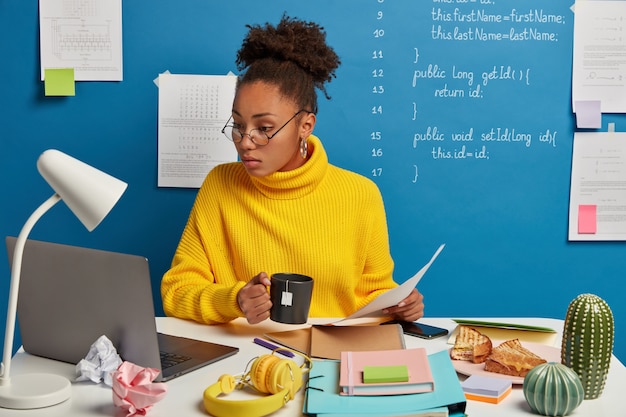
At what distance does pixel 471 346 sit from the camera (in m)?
1.54

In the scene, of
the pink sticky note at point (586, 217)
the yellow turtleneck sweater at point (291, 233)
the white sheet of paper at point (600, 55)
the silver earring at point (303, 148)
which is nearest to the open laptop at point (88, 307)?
the yellow turtleneck sweater at point (291, 233)

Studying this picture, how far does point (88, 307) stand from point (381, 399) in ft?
1.81

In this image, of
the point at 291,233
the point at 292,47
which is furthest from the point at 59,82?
the point at 291,233

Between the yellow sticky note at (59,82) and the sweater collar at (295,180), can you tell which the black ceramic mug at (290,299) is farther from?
the yellow sticky note at (59,82)

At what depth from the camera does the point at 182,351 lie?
1.56 meters

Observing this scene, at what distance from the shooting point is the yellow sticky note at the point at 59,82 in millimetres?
2732

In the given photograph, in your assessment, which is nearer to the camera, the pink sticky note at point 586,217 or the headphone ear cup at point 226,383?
the headphone ear cup at point 226,383

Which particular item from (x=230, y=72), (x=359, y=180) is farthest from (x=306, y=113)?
(x=230, y=72)

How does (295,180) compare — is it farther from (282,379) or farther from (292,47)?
(282,379)

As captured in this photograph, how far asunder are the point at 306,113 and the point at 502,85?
0.96 metres

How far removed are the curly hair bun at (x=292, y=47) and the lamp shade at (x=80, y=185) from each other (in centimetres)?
98

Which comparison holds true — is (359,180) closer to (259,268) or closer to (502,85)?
(259,268)

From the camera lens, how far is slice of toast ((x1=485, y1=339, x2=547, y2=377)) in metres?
1.43

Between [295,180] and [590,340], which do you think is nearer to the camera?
[590,340]
